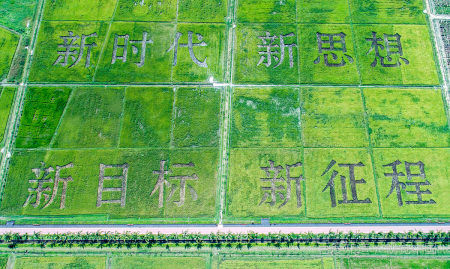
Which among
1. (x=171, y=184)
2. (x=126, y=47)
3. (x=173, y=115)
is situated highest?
(x=126, y=47)

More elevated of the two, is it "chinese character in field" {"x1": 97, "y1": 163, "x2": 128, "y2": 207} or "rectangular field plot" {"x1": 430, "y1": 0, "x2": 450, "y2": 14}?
"rectangular field plot" {"x1": 430, "y1": 0, "x2": 450, "y2": 14}

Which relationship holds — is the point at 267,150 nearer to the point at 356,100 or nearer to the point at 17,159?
the point at 356,100

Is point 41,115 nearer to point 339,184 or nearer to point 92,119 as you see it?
point 92,119

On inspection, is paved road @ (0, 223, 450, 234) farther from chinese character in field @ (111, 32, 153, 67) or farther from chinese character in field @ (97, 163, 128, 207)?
chinese character in field @ (111, 32, 153, 67)

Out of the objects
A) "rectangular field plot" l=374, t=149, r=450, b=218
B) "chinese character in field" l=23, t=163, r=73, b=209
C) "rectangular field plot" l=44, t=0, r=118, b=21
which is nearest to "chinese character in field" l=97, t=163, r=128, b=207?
"chinese character in field" l=23, t=163, r=73, b=209

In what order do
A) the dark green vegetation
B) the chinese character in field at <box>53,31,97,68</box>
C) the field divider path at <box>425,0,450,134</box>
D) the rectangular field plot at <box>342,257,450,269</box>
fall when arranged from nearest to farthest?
1. the rectangular field plot at <box>342,257,450,269</box>
2. the field divider path at <box>425,0,450,134</box>
3. the chinese character in field at <box>53,31,97,68</box>
4. the dark green vegetation

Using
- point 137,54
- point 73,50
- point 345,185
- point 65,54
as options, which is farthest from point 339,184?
point 65,54

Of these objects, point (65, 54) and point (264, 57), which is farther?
point (65, 54)

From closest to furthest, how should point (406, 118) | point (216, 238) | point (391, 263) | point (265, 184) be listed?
point (391, 263) → point (216, 238) → point (265, 184) → point (406, 118)
